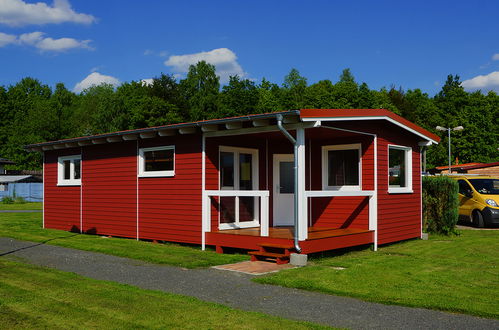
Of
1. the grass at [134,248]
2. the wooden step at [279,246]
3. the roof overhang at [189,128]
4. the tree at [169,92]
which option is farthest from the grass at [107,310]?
the tree at [169,92]

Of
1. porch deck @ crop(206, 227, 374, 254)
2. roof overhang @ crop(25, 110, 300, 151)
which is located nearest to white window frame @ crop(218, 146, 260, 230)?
porch deck @ crop(206, 227, 374, 254)

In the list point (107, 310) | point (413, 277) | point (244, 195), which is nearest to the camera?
point (107, 310)

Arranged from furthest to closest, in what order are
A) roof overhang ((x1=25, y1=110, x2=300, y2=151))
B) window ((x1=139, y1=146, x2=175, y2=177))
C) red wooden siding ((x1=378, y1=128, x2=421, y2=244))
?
window ((x1=139, y1=146, x2=175, y2=177))
red wooden siding ((x1=378, y1=128, x2=421, y2=244))
roof overhang ((x1=25, y1=110, x2=300, y2=151))

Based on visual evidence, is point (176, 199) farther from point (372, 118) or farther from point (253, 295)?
point (253, 295)

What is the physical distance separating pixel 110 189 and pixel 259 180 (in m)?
4.40

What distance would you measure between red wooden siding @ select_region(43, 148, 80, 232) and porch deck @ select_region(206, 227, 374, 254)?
6.09 m

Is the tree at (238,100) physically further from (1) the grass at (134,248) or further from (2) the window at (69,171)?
(1) the grass at (134,248)

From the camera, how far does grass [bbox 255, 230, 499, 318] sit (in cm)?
678

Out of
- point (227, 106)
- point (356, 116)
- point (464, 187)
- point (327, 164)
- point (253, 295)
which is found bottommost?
point (253, 295)

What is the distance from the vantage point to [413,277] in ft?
27.4

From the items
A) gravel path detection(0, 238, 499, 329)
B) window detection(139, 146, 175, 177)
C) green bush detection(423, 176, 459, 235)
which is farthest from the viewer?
green bush detection(423, 176, 459, 235)

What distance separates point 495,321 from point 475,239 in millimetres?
8580

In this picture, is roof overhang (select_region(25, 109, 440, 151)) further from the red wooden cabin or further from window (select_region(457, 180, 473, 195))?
window (select_region(457, 180, 473, 195))

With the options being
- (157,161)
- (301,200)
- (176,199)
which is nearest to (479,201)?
(301,200)
